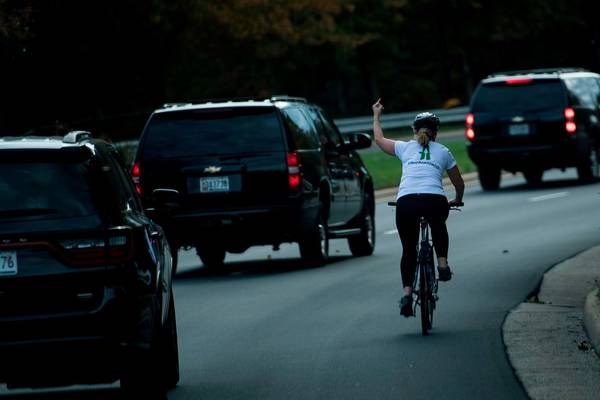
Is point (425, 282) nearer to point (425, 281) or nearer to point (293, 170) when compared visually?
point (425, 281)

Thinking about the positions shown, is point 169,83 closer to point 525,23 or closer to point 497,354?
point 525,23

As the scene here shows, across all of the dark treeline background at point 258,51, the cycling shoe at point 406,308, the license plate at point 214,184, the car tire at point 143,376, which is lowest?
the dark treeline background at point 258,51

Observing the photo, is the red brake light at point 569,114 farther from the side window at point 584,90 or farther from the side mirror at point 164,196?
Answer: the side mirror at point 164,196

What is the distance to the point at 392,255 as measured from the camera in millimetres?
20719

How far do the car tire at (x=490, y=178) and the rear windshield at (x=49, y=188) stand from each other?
76.0ft

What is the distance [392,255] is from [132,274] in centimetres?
1207

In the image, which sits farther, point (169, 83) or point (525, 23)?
point (525, 23)

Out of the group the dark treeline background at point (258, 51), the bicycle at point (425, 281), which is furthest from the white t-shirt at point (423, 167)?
the dark treeline background at point (258, 51)

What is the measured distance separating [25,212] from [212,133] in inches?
384

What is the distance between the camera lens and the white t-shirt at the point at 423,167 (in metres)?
13.1

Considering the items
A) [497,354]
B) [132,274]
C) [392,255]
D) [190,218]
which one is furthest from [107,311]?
[392,255]

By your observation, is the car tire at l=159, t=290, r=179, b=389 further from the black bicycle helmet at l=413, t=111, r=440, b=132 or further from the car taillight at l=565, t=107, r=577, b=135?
the car taillight at l=565, t=107, r=577, b=135

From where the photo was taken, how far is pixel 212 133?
1844 centimetres

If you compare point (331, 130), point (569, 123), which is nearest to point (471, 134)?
point (569, 123)
